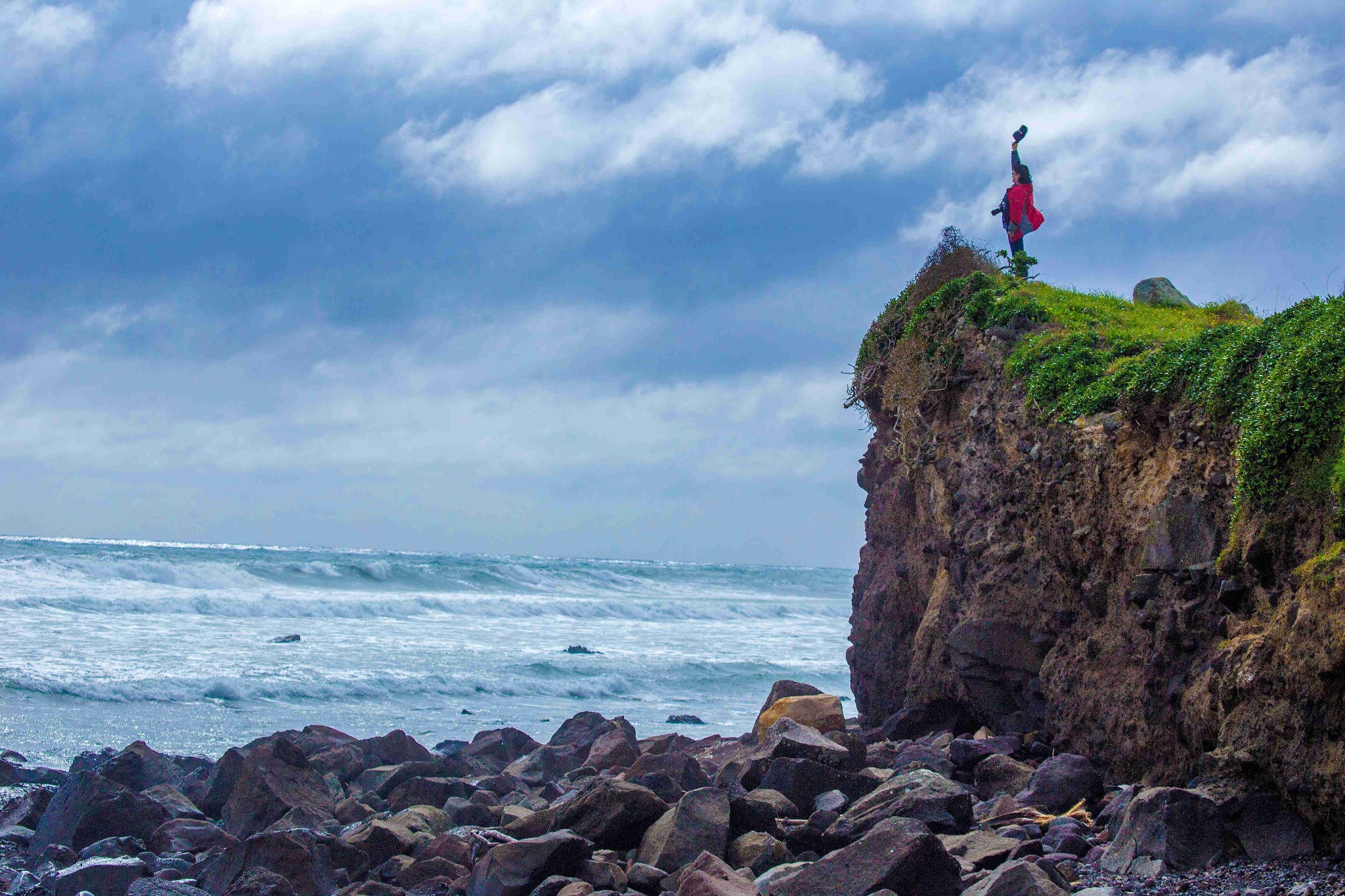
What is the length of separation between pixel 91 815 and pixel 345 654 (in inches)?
→ 530

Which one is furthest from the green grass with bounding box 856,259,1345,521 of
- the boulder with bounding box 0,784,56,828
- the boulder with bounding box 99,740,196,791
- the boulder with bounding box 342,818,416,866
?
the boulder with bounding box 0,784,56,828

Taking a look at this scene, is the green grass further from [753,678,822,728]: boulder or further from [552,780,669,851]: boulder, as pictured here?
[552,780,669,851]: boulder

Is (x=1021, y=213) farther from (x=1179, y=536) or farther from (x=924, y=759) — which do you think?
(x=924, y=759)

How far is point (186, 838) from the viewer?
305 inches

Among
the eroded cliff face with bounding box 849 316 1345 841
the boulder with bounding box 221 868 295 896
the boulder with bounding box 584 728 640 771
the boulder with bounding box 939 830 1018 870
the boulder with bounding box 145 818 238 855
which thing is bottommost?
the boulder with bounding box 145 818 238 855

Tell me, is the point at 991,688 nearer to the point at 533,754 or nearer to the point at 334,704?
the point at 533,754

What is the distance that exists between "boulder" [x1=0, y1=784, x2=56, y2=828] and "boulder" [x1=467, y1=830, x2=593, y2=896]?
176 inches

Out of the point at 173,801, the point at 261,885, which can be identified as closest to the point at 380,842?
the point at 261,885

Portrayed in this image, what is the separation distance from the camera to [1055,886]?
16.1 feet

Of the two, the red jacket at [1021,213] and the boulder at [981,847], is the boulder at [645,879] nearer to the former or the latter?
the boulder at [981,847]

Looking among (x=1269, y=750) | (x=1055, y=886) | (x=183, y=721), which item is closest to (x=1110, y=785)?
(x=1269, y=750)

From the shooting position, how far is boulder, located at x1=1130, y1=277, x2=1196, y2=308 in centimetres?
1255

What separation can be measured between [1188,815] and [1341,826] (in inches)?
27.9

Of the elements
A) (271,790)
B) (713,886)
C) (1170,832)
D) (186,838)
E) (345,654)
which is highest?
(1170,832)
